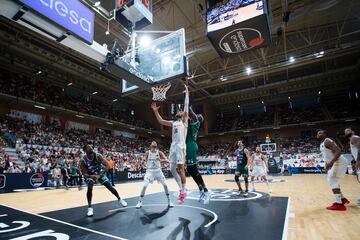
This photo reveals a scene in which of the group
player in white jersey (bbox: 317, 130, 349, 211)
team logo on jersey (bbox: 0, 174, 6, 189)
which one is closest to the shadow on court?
player in white jersey (bbox: 317, 130, 349, 211)

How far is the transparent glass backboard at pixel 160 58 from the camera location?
231 inches

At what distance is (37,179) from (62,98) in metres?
12.8

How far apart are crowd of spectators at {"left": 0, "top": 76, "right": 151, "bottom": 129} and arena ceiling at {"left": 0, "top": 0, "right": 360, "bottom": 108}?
3.89ft

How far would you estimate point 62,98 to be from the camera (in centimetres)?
2427

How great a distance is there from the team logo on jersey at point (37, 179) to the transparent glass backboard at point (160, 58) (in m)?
11.3

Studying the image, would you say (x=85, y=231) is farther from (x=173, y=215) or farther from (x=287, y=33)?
(x=287, y=33)

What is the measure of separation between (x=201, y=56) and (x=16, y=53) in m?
16.5

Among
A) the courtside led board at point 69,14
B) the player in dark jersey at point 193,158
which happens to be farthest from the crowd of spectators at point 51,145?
the courtside led board at point 69,14

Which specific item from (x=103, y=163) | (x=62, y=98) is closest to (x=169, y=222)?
(x=103, y=163)

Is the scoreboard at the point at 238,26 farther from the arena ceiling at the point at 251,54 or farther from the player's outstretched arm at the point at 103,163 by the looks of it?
the arena ceiling at the point at 251,54

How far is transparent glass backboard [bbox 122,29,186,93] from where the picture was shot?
588 centimetres

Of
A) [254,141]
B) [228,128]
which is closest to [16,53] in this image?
[228,128]

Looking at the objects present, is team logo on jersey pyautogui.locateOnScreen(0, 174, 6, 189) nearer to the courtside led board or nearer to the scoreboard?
the courtside led board

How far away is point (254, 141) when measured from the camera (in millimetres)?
34562
